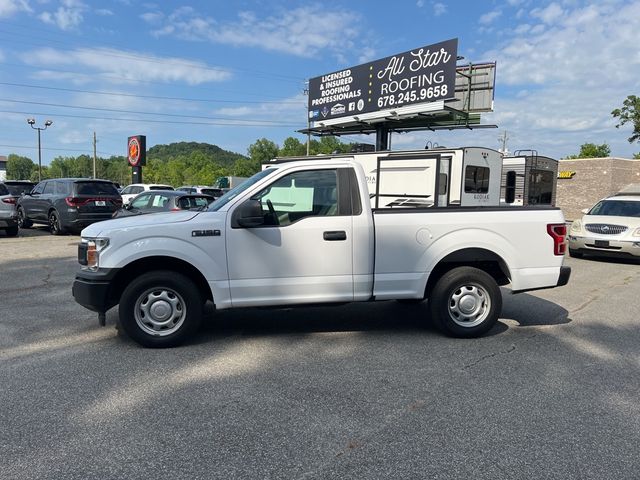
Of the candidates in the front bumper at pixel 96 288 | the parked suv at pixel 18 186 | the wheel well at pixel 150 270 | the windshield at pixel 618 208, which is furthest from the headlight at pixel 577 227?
the parked suv at pixel 18 186

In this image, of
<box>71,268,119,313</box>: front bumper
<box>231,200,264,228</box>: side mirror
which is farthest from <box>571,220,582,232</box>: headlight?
<box>71,268,119,313</box>: front bumper

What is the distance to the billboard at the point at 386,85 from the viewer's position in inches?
951

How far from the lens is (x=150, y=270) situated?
5.21 m

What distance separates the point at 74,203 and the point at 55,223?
1.15 metres

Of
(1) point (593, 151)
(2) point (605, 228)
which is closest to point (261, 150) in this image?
(1) point (593, 151)

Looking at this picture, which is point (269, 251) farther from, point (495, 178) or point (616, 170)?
point (616, 170)

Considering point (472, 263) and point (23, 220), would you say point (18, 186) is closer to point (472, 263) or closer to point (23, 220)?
point (23, 220)

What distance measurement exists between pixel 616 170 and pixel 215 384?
32649 mm

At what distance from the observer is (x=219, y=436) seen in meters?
3.41

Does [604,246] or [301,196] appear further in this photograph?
[604,246]

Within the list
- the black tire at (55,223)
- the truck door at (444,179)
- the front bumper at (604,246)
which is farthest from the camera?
the black tire at (55,223)

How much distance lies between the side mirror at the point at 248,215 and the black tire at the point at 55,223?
42.1ft

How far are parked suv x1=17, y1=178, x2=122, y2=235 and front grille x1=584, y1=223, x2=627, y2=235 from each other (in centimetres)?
1358

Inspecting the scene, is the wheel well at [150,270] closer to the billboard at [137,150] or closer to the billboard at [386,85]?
the billboard at [386,85]
